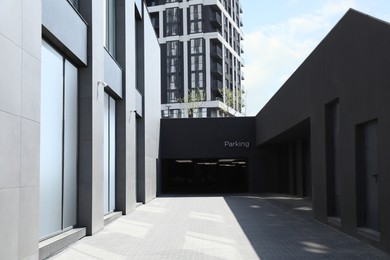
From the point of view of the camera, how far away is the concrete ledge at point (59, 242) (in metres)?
8.45

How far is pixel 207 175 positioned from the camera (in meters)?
39.3

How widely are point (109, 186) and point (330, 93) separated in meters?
6.99

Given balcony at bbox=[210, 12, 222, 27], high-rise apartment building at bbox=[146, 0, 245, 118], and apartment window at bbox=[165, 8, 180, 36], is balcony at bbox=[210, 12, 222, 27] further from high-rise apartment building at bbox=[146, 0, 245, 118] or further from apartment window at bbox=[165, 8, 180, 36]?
apartment window at bbox=[165, 8, 180, 36]

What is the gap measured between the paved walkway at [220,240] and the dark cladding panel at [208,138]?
1585 cm

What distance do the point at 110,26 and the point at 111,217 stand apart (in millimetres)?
6013

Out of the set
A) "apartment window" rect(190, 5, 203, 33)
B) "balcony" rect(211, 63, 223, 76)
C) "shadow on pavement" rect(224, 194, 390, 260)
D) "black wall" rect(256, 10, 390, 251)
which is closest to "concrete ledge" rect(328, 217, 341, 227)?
"black wall" rect(256, 10, 390, 251)

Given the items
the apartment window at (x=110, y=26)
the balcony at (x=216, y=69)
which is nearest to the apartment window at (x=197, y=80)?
the balcony at (x=216, y=69)

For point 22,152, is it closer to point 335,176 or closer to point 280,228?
point 280,228

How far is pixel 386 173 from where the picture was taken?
862 centimetres

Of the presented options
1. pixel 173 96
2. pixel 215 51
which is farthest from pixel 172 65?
pixel 215 51

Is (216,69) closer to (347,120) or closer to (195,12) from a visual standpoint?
(195,12)

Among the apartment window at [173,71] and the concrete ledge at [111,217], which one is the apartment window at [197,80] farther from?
the concrete ledge at [111,217]

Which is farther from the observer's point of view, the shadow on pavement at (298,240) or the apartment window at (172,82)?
the apartment window at (172,82)

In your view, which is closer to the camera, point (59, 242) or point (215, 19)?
point (59, 242)
